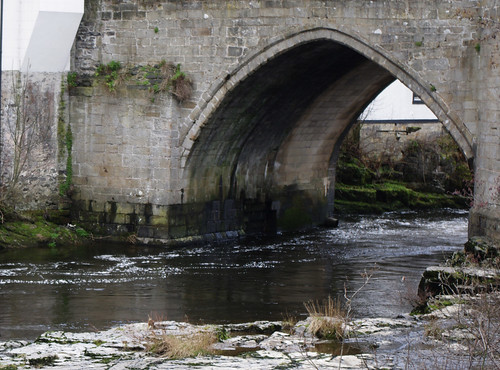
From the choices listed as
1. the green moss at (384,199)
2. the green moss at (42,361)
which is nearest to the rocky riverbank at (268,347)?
the green moss at (42,361)

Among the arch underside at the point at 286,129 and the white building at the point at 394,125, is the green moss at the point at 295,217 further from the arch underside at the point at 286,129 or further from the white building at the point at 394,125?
the white building at the point at 394,125

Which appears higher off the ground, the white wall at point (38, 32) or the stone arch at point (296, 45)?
the white wall at point (38, 32)

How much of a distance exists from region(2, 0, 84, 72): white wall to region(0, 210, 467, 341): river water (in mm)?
2986

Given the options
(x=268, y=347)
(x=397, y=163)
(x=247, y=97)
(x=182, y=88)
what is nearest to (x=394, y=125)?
(x=397, y=163)

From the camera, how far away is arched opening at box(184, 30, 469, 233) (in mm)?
15805

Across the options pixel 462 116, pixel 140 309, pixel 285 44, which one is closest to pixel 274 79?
pixel 285 44

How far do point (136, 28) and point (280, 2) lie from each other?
2.56 meters

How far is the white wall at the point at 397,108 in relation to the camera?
2488 cm

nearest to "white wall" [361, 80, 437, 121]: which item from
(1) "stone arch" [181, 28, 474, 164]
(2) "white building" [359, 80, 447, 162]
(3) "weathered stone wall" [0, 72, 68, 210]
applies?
(2) "white building" [359, 80, 447, 162]

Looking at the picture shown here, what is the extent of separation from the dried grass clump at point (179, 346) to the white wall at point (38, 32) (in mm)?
8493

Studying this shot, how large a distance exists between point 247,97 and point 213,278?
3352 millimetres

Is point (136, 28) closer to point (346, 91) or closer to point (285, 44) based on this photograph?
point (285, 44)

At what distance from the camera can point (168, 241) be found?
1636cm

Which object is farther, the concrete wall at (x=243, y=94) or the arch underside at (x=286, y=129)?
the arch underside at (x=286, y=129)
